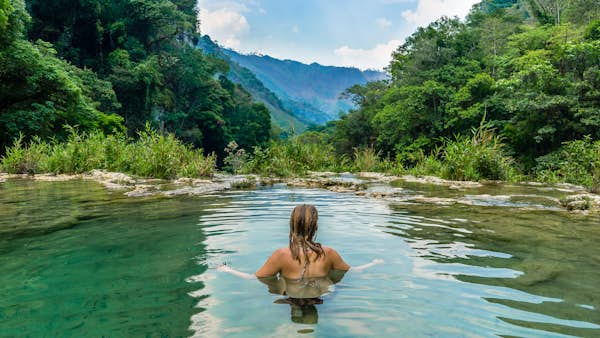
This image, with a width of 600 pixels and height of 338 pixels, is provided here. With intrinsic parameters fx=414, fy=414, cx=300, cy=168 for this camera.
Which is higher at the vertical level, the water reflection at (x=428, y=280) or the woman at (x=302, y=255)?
the woman at (x=302, y=255)

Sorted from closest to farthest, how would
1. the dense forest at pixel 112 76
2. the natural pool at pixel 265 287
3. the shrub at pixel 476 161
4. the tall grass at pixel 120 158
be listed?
the natural pool at pixel 265 287 < the shrub at pixel 476 161 < the tall grass at pixel 120 158 < the dense forest at pixel 112 76

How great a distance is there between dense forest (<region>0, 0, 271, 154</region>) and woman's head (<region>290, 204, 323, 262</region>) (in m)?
10.6

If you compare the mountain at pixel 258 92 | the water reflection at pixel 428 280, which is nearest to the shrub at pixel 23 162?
the water reflection at pixel 428 280

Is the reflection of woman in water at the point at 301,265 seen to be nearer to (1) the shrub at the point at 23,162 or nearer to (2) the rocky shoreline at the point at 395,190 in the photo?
(2) the rocky shoreline at the point at 395,190

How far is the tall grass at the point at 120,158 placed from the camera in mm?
12477

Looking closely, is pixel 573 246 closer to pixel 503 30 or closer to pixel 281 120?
pixel 503 30

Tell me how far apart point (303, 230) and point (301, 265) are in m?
0.30

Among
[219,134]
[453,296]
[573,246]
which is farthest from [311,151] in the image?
[219,134]

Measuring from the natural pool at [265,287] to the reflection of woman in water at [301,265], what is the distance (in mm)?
111

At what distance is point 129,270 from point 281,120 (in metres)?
131

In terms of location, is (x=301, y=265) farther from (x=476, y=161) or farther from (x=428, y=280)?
(x=476, y=161)

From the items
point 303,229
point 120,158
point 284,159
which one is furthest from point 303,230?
→ point 120,158

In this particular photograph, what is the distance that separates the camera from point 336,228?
596 cm

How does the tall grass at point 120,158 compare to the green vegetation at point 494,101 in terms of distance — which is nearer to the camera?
the tall grass at point 120,158
